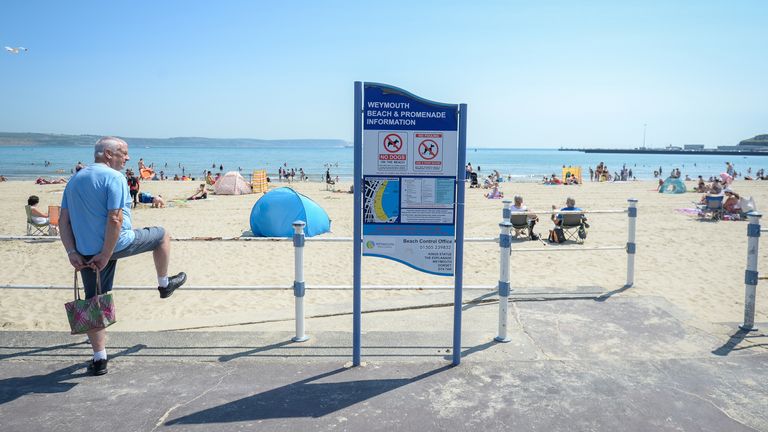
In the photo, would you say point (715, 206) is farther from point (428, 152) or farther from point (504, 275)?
point (428, 152)

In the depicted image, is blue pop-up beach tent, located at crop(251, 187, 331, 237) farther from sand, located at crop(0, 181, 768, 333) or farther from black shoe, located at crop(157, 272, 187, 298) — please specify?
black shoe, located at crop(157, 272, 187, 298)

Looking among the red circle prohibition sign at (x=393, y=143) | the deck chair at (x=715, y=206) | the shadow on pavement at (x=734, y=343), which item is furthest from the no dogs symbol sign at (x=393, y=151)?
the deck chair at (x=715, y=206)

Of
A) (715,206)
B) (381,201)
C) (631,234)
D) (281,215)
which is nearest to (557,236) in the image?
(631,234)

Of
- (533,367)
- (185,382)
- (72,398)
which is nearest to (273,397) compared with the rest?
(185,382)

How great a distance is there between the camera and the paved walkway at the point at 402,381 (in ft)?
11.4

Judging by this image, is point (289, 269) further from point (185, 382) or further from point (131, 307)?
point (185, 382)

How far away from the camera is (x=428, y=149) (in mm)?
4270

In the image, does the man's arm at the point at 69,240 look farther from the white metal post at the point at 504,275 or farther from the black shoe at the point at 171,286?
the white metal post at the point at 504,275

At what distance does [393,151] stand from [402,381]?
1768 mm

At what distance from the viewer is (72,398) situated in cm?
375

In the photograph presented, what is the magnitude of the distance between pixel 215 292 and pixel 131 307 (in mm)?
1253

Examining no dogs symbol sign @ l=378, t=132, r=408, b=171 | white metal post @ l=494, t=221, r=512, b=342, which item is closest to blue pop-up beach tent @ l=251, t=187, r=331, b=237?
white metal post @ l=494, t=221, r=512, b=342

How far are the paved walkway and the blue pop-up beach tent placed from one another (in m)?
8.38

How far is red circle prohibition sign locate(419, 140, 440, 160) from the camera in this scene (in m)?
4.26
